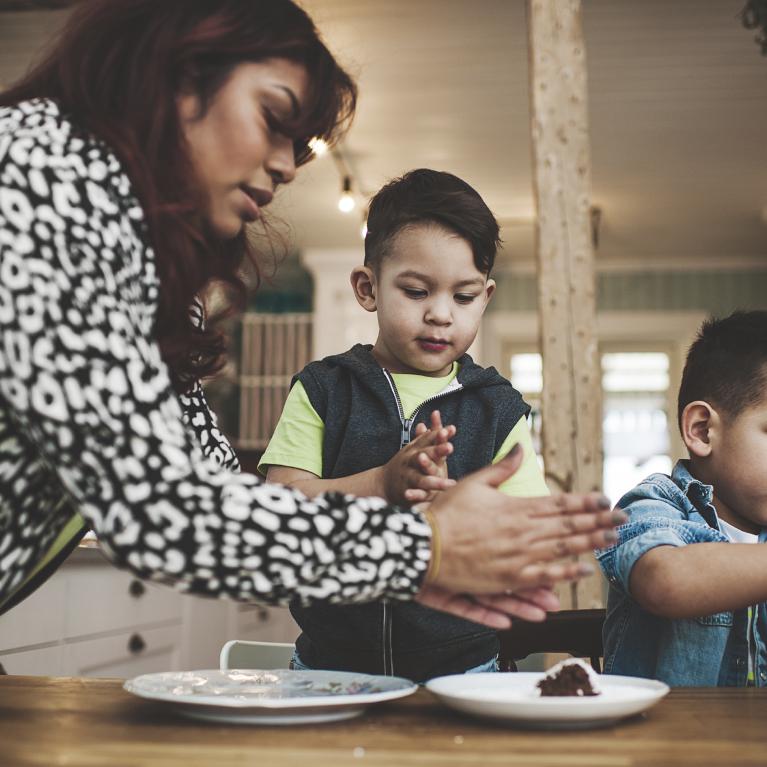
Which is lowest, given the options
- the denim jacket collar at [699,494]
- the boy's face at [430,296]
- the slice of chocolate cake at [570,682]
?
the slice of chocolate cake at [570,682]

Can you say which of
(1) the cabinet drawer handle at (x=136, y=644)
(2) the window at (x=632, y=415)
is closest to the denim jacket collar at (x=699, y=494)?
(1) the cabinet drawer handle at (x=136, y=644)

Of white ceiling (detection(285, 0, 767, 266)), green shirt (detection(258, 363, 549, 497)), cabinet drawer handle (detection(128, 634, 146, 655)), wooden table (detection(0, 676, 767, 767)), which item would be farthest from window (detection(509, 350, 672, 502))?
wooden table (detection(0, 676, 767, 767))

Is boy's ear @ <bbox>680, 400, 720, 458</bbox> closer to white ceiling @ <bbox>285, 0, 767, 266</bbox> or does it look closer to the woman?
the woman

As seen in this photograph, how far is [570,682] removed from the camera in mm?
894

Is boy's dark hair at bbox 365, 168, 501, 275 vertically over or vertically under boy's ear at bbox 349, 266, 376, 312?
over

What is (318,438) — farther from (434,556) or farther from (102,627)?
(102,627)

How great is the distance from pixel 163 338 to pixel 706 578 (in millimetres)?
716

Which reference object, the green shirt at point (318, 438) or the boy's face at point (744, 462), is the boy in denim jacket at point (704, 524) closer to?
the boy's face at point (744, 462)

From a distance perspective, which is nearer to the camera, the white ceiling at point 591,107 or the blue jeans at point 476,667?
the blue jeans at point 476,667

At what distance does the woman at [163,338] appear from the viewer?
31.1 inches

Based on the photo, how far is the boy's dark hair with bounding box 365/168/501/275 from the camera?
4.77 feet

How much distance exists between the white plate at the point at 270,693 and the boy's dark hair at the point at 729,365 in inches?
27.5

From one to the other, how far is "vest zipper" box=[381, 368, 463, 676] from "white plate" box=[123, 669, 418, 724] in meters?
0.29

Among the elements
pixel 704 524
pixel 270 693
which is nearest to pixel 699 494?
Result: pixel 704 524
